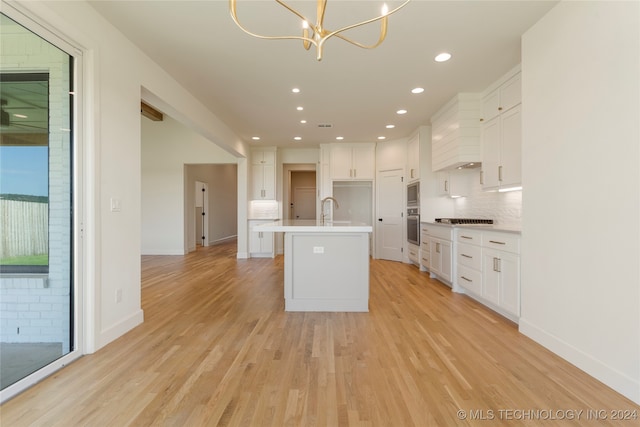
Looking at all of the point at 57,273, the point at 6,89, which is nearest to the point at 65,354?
the point at 57,273

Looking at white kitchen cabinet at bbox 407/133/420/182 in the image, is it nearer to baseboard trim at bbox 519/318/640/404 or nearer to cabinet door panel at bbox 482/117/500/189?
cabinet door panel at bbox 482/117/500/189

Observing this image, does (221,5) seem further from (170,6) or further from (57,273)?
(57,273)

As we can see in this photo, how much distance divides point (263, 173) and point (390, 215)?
320 cm

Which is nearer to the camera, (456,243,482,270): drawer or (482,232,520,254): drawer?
(482,232,520,254): drawer

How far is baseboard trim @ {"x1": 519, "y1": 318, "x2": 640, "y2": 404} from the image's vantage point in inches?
62.8

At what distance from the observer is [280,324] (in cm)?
269

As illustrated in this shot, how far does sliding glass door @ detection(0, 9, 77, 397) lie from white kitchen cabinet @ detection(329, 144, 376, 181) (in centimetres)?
499

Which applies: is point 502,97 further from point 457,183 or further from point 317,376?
point 317,376

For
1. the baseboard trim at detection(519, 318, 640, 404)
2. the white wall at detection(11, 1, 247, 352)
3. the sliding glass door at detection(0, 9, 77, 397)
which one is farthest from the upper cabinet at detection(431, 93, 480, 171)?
the sliding glass door at detection(0, 9, 77, 397)

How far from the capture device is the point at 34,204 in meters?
1.88

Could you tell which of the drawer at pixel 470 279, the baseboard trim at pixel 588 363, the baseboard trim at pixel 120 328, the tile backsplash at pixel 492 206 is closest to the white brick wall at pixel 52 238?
the baseboard trim at pixel 120 328

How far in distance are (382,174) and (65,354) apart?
5.81 m

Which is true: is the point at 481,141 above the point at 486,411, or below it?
above

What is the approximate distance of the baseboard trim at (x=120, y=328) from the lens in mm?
2222
